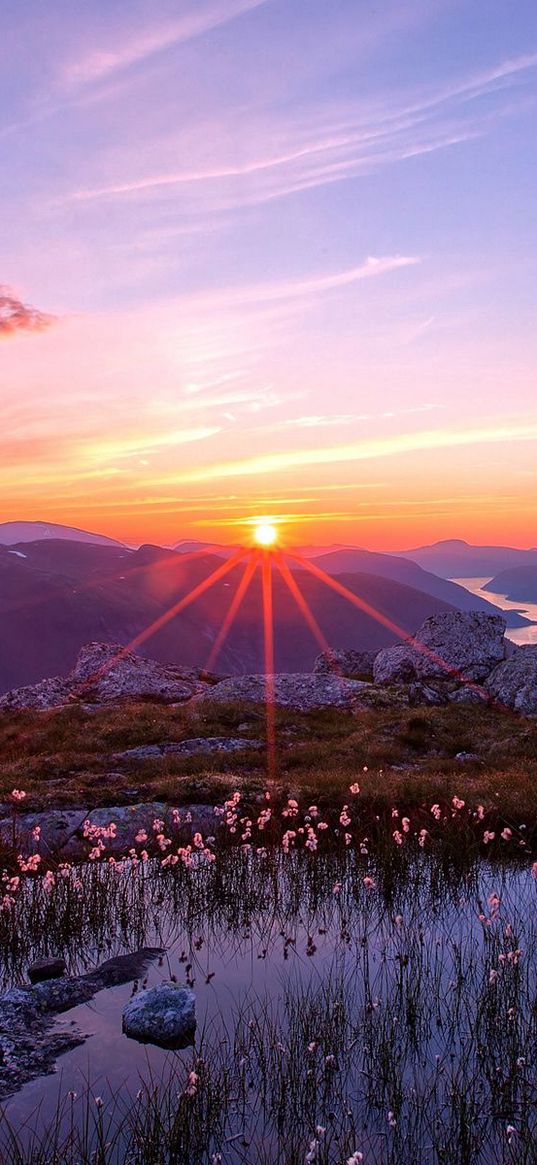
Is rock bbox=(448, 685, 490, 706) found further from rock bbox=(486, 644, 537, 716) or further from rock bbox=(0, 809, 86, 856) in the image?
rock bbox=(0, 809, 86, 856)

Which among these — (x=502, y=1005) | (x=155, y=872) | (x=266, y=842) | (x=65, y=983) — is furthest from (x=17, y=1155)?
(x=266, y=842)

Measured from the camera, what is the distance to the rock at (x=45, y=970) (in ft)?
34.8

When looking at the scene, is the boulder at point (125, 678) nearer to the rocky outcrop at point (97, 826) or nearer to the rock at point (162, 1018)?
the rocky outcrop at point (97, 826)

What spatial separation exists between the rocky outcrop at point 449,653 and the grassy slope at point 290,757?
4.99 meters

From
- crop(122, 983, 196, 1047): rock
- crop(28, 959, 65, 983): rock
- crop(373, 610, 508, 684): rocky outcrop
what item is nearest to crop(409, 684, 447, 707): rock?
crop(373, 610, 508, 684): rocky outcrop

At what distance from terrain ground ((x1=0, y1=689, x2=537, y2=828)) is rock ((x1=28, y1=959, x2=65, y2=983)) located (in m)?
8.27

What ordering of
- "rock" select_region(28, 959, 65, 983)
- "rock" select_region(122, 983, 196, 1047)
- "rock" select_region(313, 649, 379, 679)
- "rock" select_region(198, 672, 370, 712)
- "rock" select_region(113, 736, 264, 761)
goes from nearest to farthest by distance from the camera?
"rock" select_region(122, 983, 196, 1047) < "rock" select_region(28, 959, 65, 983) < "rock" select_region(113, 736, 264, 761) < "rock" select_region(198, 672, 370, 712) < "rock" select_region(313, 649, 379, 679)

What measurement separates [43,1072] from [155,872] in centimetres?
627

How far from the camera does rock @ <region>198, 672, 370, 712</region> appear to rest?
33.4 m

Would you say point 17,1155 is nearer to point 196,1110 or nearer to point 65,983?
point 196,1110

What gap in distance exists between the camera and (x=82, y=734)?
29.5 meters

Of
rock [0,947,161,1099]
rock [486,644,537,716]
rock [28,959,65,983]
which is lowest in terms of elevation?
rock [486,644,537,716]

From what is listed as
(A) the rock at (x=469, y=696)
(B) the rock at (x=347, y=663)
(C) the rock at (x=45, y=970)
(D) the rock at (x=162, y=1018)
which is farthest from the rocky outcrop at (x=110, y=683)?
(D) the rock at (x=162, y=1018)

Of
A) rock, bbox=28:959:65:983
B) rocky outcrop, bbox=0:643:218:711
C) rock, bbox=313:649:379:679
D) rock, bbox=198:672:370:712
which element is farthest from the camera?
rock, bbox=313:649:379:679
